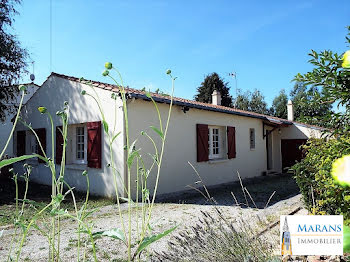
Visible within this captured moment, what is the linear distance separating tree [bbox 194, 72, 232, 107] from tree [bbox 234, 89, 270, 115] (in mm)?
1111

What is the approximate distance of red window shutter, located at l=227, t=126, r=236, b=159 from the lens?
1123 cm

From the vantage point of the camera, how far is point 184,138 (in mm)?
9320

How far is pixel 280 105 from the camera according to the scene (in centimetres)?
2866

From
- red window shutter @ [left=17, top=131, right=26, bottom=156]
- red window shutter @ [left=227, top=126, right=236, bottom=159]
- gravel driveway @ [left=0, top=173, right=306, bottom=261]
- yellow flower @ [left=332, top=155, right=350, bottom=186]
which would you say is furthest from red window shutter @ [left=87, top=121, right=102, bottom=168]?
yellow flower @ [left=332, top=155, right=350, bottom=186]

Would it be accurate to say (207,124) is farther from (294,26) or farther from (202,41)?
(294,26)

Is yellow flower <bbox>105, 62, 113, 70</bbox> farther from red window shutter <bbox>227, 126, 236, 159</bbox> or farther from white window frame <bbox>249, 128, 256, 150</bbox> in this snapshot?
white window frame <bbox>249, 128, 256, 150</bbox>

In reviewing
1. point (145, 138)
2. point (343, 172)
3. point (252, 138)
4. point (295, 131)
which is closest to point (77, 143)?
point (145, 138)

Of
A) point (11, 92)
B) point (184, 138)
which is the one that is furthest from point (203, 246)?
point (11, 92)

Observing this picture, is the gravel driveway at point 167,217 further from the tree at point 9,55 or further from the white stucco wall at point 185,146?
the tree at point 9,55

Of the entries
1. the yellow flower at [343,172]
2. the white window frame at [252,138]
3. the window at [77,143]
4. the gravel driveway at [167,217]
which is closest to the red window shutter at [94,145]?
the window at [77,143]

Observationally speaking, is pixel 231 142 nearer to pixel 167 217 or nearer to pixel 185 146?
pixel 185 146

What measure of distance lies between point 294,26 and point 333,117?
714 millimetres

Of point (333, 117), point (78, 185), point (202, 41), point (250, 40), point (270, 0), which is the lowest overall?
point (78, 185)

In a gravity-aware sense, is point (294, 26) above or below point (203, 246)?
above
